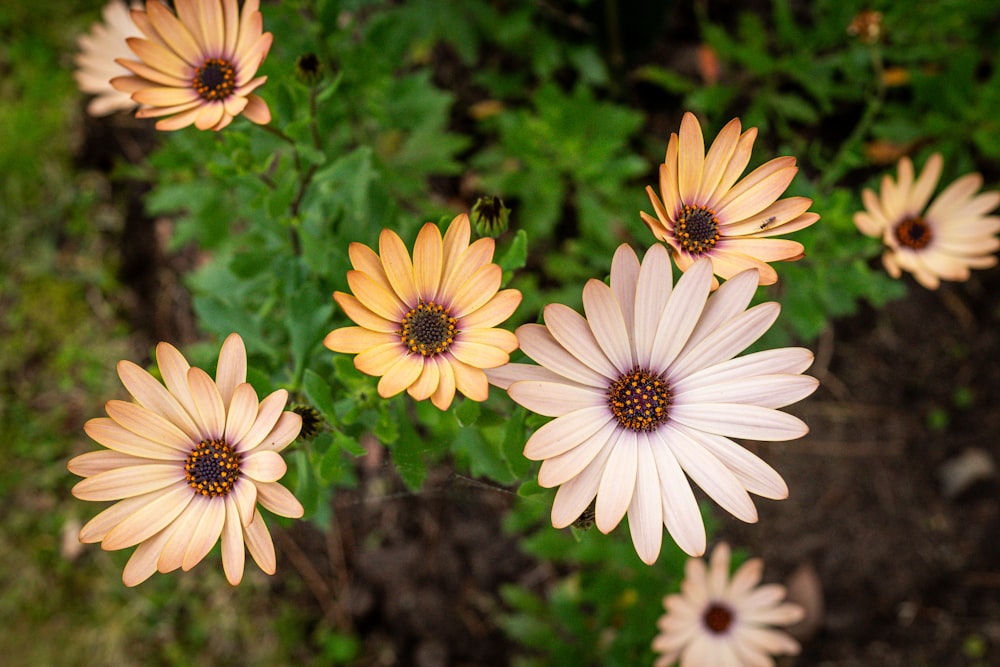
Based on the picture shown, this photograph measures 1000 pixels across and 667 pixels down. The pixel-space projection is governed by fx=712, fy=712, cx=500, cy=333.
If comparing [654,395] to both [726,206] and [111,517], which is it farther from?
[111,517]

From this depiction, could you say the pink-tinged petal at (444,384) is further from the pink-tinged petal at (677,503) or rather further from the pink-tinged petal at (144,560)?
the pink-tinged petal at (144,560)

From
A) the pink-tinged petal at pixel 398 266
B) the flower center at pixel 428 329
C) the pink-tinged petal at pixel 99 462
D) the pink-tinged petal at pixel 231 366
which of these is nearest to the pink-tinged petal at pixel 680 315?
the flower center at pixel 428 329

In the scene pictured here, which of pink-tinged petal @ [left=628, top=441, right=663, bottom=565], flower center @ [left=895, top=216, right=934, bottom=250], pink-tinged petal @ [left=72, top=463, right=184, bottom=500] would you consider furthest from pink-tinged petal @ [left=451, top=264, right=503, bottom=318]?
flower center @ [left=895, top=216, right=934, bottom=250]

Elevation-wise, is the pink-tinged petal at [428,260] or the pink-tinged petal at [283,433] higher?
the pink-tinged petal at [428,260]

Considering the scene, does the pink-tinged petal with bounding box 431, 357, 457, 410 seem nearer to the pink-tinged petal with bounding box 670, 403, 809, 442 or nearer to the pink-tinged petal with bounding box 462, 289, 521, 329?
the pink-tinged petal with bounding box 462, 289, 521, 329

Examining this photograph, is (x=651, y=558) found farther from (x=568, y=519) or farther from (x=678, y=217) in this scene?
(x=678, y=217)

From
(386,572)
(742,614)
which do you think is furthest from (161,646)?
(742,614)
